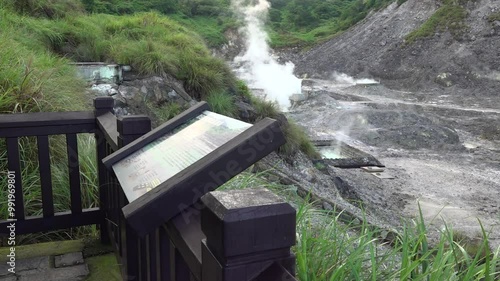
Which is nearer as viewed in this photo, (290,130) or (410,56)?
(290,130)

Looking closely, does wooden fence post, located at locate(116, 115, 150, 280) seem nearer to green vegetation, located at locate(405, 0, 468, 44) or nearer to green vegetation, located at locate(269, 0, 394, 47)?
green vegetation, located at locate(405, 0, 468, 44)

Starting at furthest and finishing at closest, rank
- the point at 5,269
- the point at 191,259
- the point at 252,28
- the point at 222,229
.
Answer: the point at 252,28
the point at 5,269
the point at 191,259
the point at 222,229

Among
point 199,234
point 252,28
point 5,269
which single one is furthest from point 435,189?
point 252,28

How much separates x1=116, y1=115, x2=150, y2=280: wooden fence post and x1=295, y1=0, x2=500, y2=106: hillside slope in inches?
1502

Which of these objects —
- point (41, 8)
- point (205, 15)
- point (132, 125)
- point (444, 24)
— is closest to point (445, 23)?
point (444, 24)

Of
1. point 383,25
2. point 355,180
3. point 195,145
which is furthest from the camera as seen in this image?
point 383,25

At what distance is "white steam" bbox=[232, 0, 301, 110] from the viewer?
117 feet

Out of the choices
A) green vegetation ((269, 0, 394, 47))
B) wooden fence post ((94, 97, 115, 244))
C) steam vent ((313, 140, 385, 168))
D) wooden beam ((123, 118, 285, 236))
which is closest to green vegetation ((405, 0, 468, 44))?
green vegetation ((269, 0, 394, 47))

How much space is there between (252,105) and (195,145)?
10.3 m

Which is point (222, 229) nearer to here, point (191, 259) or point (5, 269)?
point (191, 259)

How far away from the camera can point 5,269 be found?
10.1 ft

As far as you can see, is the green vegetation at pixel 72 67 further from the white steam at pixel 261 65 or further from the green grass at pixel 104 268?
the white steam at pixel 261 65

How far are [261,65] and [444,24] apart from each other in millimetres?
16958

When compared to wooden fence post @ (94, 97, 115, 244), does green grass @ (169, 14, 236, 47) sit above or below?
below
